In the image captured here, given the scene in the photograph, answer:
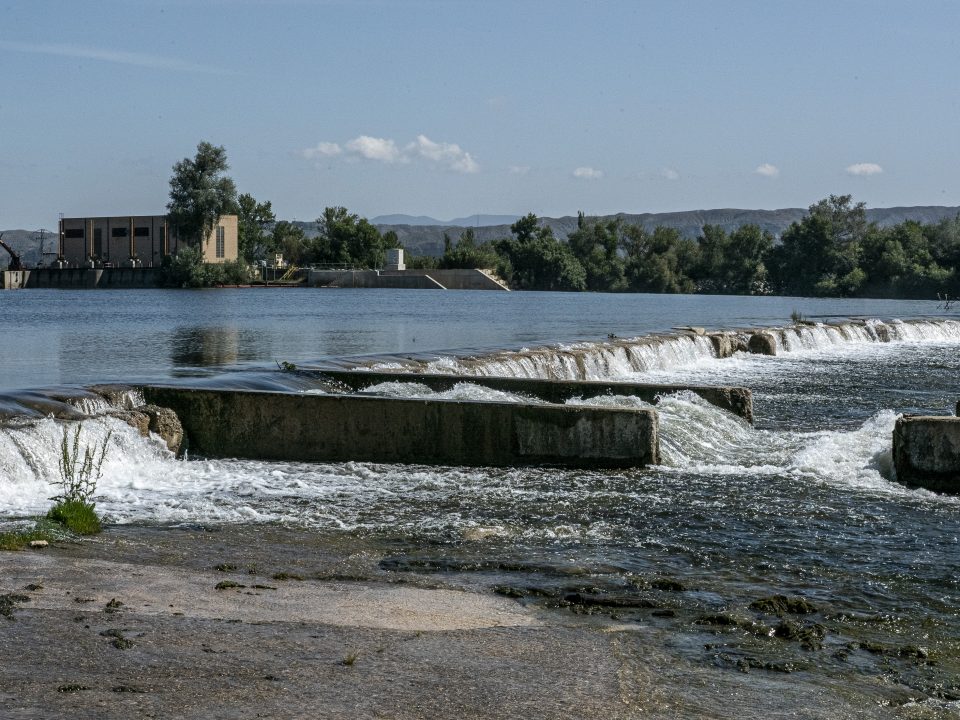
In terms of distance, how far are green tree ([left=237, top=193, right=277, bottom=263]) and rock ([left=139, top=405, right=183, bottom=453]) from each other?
127503mm

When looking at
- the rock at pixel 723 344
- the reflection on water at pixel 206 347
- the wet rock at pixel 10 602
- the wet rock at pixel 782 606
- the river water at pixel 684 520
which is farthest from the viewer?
the rock at pixel 723 344

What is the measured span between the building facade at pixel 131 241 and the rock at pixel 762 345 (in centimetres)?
8688

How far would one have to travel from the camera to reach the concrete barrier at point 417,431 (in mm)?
13352

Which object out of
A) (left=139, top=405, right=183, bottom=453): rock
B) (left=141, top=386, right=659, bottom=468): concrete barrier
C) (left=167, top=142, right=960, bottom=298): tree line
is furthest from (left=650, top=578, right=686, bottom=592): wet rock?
(left=167, top=142, right=960, bottom=298): tree line

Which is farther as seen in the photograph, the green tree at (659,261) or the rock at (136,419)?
the green tree at (659,261)

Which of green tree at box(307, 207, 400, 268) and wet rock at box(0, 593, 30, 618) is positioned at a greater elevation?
green tree at box(307, 207, 400, 268)

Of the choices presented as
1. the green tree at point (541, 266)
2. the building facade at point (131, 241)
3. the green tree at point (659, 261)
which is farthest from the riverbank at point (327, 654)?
the green tree at point (659, 261)

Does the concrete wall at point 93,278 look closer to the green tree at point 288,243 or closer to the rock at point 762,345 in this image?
the green tree at point 288,243

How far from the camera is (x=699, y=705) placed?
5.80 m

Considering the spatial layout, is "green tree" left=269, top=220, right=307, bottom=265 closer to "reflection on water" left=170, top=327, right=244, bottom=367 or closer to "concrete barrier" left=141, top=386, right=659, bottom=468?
"reflection on water" left=170, top=327, right=244, bottom=367

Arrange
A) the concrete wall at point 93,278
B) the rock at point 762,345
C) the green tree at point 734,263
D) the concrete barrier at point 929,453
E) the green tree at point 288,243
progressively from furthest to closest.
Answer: the green tree at point 288,243, the green tree at point 734,263, the concrete wall at point 93,278, the rock at point 762,345, the concrete barrier at point 929,453

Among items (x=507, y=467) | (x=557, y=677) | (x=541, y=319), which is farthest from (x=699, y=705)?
(x=541, y=319)

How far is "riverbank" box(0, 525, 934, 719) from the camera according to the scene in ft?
18.3

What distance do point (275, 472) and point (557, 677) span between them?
7.29m
